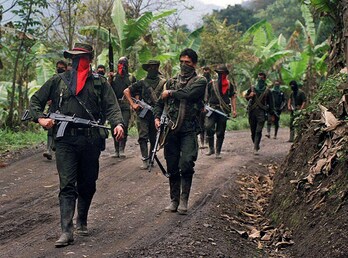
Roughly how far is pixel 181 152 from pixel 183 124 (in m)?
0.39

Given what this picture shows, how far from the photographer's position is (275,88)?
73.8ft

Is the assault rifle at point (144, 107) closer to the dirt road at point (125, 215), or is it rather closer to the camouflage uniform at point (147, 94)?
the camouflage uniform at point (147, 94)

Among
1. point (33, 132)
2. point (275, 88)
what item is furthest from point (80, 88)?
point (275, 88)

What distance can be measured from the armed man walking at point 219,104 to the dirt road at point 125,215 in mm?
1161

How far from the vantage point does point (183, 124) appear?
917 centimetres

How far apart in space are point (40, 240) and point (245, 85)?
26.2 metres

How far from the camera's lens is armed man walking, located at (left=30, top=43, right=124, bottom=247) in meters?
7.33

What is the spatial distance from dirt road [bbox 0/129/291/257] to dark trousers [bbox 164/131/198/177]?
62 centimetres

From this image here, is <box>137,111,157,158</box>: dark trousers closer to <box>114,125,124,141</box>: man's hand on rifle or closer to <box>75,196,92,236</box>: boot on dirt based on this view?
<box>75,196,92,236</box>: boot on dirt

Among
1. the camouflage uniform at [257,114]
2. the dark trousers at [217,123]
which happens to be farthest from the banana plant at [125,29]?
the dark trousers at [217,123]

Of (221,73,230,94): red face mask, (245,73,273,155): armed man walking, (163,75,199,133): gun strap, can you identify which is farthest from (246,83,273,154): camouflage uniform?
(163,75,199,133): gun strap

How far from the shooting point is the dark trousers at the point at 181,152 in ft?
30.0

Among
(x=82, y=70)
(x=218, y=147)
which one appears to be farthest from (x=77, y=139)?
(x=218, y=147)

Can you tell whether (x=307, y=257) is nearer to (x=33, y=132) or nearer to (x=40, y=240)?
(x=40, y=240)
